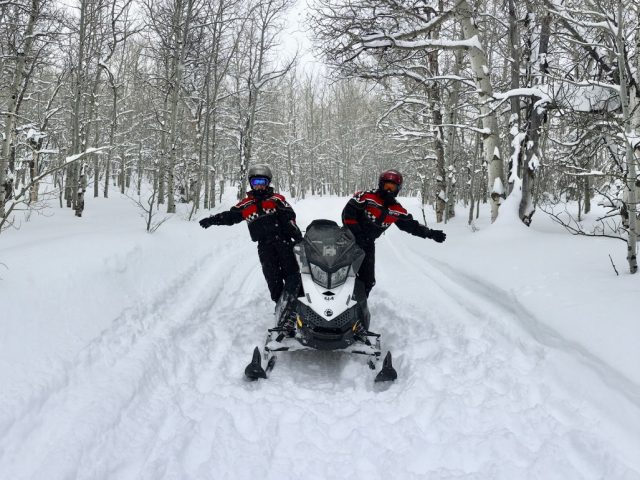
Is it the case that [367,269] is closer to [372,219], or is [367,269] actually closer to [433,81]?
[372,219]

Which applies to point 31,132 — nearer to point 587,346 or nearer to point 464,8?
point 464,8

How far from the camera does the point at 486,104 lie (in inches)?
414

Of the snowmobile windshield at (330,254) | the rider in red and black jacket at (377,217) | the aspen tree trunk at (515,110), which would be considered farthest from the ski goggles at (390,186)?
the aspen tree trunk at (515,110)

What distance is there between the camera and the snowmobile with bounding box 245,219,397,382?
13.4ft

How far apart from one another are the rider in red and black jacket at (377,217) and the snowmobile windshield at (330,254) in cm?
75

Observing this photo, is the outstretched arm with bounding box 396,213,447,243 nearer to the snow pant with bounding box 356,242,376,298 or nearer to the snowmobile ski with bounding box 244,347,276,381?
the snow pant with bounding box 356,242,376,298

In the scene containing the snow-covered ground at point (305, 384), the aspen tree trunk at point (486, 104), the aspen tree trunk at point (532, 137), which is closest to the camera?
the snow-covered ground at point (305, 384)

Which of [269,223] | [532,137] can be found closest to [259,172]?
[269,223]

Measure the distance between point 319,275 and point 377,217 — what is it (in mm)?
1411

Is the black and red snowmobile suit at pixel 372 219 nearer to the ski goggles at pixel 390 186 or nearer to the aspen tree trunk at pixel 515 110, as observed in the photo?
the ski goggles at pixel 390 186

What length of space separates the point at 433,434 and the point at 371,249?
2.82 meters

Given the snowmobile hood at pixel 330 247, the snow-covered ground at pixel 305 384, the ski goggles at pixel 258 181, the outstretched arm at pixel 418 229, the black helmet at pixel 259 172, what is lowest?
the snow-covered ground at pixel 305 384

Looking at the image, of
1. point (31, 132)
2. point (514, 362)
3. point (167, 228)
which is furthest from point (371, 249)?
point (31, 132)

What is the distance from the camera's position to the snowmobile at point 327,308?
13.4 ft
